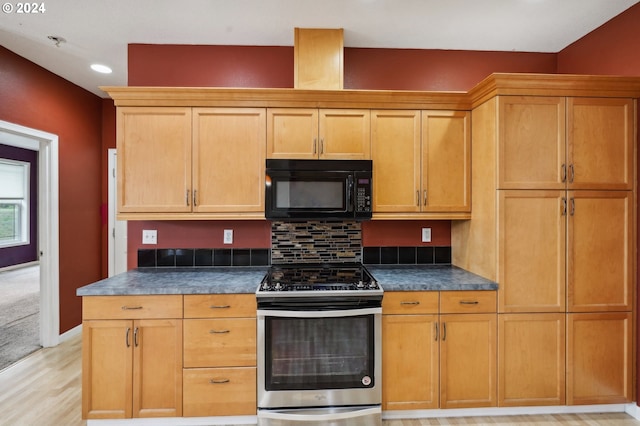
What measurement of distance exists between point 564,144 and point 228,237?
250 centimetres

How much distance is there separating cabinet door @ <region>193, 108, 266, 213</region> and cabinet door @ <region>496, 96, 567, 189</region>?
167 centimetres

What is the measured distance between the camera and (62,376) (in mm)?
2646

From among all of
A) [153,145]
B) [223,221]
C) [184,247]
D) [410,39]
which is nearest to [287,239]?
[223,221]

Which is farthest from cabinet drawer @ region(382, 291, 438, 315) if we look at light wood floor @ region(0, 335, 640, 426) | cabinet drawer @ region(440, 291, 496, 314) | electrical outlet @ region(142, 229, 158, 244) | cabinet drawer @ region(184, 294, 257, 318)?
electrical outlet @ region(142, 229, 158, 244)

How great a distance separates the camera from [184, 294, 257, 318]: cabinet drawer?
2.01 m

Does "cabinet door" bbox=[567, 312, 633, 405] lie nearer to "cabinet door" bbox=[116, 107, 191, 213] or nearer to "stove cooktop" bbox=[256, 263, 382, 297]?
"stove cooktop" bbox=[256, 263, 382, 297]

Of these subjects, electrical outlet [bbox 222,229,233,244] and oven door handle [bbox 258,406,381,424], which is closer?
oven door handle [bbox 258,406,381,424]

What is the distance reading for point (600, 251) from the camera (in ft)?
6.97

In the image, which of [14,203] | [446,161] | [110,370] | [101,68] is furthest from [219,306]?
[14,203]

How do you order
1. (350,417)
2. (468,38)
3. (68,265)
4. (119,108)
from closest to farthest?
1. (350,417)
2. (119,108)
3. (468,38)
4. (68,265)

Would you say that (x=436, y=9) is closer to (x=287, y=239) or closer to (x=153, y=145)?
(x=287, y=239)

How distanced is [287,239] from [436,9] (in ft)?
6.46

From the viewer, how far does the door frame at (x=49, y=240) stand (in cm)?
311

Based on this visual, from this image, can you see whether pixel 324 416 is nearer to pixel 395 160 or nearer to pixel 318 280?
pixel 318 280
